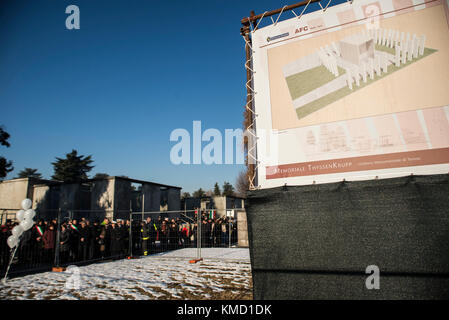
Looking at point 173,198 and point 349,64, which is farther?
point 173,198

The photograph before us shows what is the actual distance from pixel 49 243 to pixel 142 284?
6.67 meters

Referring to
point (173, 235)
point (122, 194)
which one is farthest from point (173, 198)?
point (173, 235)

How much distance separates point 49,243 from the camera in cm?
1050

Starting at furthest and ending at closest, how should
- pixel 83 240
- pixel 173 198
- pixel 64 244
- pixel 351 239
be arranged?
pixel 173 198 → pixel 83 240 → pixel 64 244 → pixel 351 239

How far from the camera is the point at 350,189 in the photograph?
2840 millimetres

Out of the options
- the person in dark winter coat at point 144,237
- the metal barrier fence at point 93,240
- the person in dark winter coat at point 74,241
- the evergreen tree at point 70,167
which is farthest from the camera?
the evergreen tree at point 70,167

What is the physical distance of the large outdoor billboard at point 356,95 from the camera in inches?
112

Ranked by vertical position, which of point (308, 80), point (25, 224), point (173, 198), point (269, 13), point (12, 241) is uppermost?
point (269, 13)

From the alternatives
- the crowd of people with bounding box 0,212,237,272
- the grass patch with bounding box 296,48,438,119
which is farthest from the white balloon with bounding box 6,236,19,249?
the grass patch with bounding box 296,48,438,119

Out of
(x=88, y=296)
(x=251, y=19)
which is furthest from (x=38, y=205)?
(x=251, y=19)

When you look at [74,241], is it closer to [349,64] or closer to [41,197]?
[349,64]

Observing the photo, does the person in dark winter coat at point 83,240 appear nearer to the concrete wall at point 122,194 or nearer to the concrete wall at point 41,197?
the concrete wall at point 122,194

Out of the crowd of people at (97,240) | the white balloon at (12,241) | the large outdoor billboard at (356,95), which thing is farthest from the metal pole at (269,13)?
the crowd of people at (97,240)
